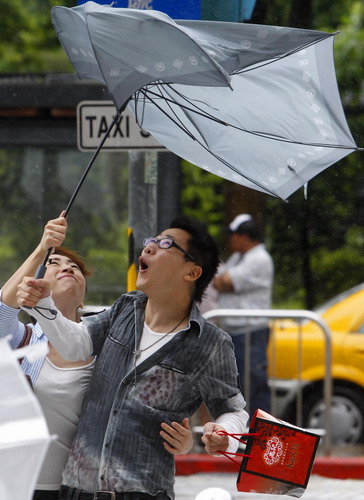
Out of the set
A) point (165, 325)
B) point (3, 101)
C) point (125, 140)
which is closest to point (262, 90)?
point (165, 325)

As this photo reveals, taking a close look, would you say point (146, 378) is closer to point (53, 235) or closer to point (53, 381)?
point (53, 381)

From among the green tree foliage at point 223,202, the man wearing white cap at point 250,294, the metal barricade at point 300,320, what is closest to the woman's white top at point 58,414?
the metal barricade at point 300,320

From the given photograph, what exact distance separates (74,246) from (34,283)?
6897 millimetres

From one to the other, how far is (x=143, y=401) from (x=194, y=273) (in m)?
0.51

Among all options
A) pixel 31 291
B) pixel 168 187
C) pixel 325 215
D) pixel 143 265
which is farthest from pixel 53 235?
pixel 325 215

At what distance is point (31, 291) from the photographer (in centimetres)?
359

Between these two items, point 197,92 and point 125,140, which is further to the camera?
point 125,140

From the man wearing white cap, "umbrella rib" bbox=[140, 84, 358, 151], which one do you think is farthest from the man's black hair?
the man wearing white cap

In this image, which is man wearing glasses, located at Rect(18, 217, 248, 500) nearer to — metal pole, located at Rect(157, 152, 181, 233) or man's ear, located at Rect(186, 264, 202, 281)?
man's ear, located at Rect(186, 264, 202, 281)

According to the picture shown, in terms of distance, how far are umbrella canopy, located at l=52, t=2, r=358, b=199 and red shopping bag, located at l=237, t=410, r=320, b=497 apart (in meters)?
0.85

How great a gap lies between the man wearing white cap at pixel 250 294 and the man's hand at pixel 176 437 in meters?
5.52

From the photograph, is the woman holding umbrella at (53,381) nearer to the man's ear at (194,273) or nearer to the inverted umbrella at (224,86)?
the inverted umbrella at (224,86)

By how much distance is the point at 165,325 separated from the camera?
3861 mm

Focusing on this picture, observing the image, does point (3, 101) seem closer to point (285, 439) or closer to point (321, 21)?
point (321, 21)
